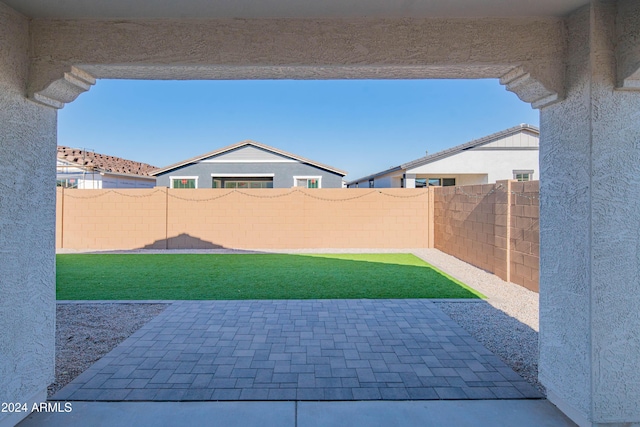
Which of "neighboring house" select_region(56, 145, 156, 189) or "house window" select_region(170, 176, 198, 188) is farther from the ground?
"neighboring house" select_region(56, 145, 156, 189)

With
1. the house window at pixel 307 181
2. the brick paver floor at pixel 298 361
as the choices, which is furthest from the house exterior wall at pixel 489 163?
the brick paver floor at pixel 298 361

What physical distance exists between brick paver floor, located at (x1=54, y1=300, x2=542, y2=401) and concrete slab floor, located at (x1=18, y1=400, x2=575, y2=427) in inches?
4.3

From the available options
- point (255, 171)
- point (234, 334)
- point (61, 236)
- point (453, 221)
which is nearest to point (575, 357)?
point (234, 334)

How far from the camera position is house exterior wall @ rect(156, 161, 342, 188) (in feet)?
66.0

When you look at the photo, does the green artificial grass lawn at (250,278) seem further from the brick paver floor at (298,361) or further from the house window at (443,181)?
the house window at (443,181)

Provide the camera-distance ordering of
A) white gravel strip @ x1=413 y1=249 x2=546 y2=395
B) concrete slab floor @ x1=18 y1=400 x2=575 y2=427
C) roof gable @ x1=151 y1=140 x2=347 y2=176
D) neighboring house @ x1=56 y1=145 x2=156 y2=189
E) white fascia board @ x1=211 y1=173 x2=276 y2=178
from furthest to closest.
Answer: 1. neighboring house @ x1=56 y1=145 x2=156 y2=189
2. white fascia board @ x1=211 y1=173 x2=276 y2=178
3. roof gable @ x1=151 y1=140 x2=347 y2=176
4. white gravel strip @ x1=413 y1=249 x2=546 y2=395
5. concrete slab floor @ x1=18 y1=400 x2=575 y2=427

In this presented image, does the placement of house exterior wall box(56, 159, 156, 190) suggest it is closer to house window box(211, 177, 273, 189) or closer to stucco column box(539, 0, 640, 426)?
house window box(211, 177, 273, 189)

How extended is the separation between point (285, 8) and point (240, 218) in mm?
9986

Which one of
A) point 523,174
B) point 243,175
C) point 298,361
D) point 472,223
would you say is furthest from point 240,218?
point 523,174

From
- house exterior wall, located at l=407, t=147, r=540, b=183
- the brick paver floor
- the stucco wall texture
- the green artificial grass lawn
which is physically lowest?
the brick paver floor

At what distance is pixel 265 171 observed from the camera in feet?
66.3

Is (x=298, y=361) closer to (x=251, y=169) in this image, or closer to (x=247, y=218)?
(x=247, y=218)

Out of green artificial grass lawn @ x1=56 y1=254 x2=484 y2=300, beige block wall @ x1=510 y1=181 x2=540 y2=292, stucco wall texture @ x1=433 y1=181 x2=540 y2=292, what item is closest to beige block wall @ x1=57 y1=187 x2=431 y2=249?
green artificial grass lawn @ x1=56 y1=254 x2=484 y2=300

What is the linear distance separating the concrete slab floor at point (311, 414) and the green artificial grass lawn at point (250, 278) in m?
3.19
